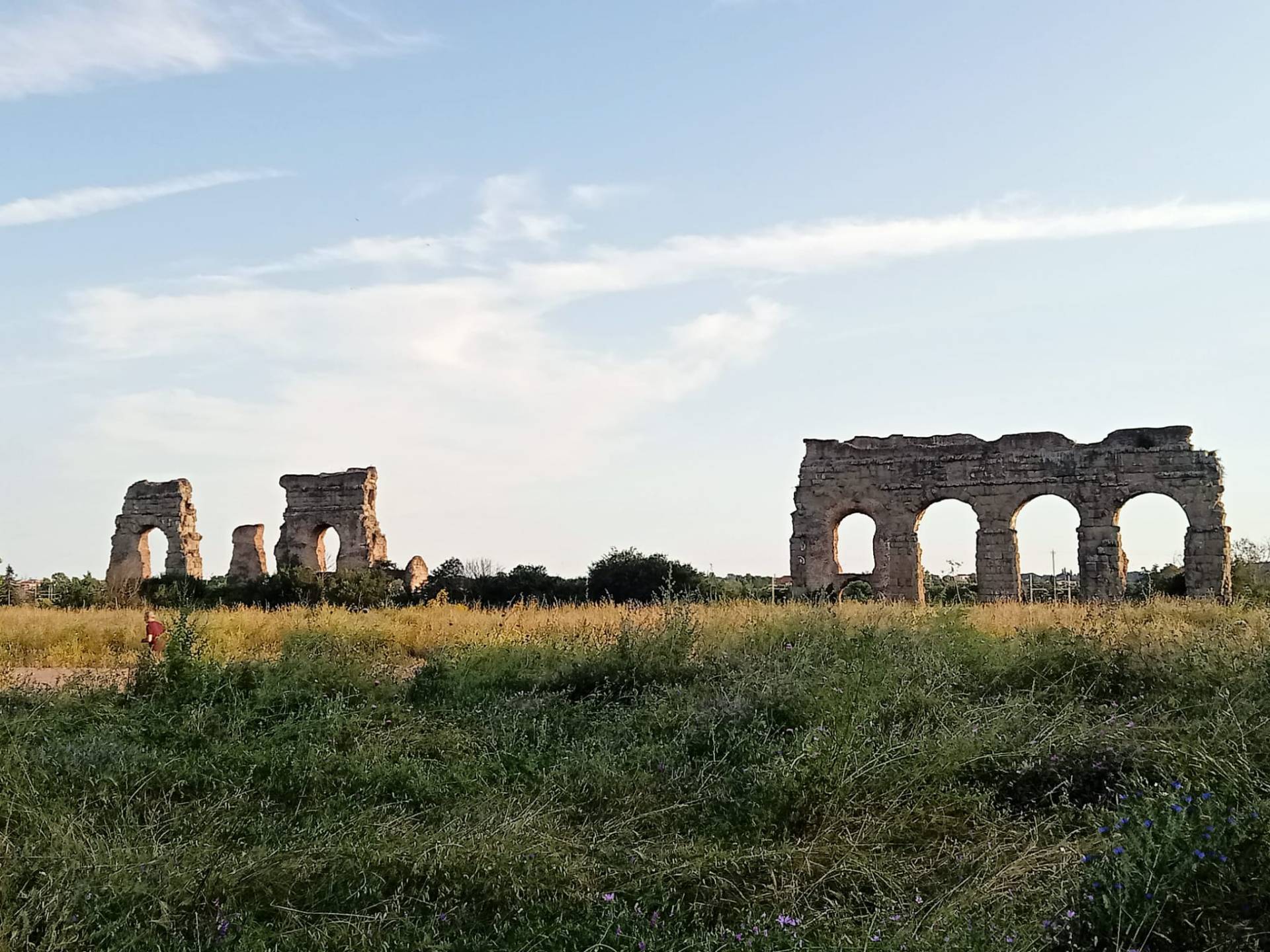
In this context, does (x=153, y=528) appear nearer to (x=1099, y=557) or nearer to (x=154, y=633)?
(x=154, y=633)

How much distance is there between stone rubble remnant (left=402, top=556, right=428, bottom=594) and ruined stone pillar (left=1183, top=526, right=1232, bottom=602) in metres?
16.7

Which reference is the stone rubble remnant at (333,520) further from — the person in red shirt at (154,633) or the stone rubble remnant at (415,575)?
the person in red shirt at (154,633)

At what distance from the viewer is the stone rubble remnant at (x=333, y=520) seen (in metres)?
28.5

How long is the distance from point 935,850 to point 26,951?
393cm

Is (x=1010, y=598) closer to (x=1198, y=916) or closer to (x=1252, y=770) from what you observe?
(x=1252, y=770)

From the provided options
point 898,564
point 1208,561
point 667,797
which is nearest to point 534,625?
point 667,797

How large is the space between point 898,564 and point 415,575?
1147cm

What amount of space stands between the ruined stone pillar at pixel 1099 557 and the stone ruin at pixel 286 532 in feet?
49.1

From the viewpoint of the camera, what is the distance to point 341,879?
532cm

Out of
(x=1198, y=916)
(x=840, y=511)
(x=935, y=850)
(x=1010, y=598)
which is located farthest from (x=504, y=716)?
(x=840, y=511)

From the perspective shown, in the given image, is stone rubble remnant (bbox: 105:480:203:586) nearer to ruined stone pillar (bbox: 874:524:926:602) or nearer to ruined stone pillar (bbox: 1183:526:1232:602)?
ruined stone pillar (bbox: 874:524:926:602)

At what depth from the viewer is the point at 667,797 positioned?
657 cm

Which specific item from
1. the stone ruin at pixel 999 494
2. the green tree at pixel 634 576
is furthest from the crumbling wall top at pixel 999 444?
the green tree at pixel 634 576

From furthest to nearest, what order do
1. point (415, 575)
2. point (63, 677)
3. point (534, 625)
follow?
point (415, 575)
point (534, 625)
point (63, 677)
